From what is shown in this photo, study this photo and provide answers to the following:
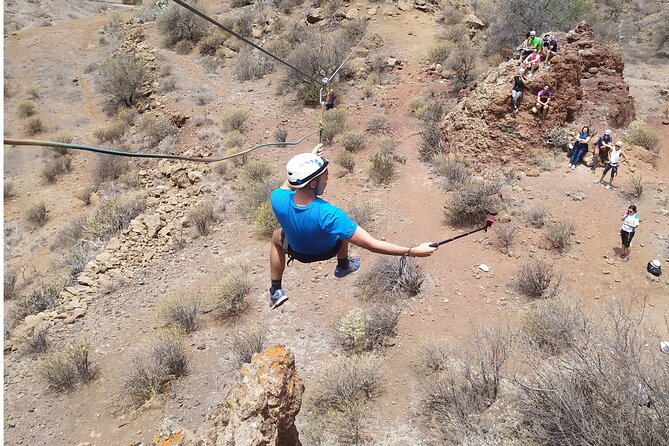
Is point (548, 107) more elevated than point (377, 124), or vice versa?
point (548, 107)

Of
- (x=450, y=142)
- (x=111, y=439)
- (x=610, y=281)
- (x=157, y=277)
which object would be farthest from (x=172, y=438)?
(x=450, y=142)

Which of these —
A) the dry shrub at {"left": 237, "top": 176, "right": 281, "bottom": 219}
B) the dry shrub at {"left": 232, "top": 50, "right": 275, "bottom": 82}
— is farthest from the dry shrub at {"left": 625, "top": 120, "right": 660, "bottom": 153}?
the dry shrub at {"left": 232, "top": 50, "right": 275, "bottom": 82}

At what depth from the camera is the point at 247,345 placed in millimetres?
6680

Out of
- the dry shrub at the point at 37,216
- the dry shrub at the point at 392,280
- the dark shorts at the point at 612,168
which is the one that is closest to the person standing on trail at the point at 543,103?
the dark shorts at the point at 612,168

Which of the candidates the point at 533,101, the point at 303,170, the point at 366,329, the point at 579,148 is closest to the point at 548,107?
the point at 533,101

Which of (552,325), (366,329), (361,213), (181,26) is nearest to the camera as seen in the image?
(552,325)

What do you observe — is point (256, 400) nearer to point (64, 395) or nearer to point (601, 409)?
point (601, 409)

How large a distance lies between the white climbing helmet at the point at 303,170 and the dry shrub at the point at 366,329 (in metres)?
3.92

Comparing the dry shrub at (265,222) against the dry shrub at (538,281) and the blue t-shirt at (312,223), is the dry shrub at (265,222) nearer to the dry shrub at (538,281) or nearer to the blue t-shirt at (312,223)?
the dry shrub at (538,281)

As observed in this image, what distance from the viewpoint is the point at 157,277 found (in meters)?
9.41

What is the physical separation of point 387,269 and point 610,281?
409 centimetres

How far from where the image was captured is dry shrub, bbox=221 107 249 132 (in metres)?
16.0

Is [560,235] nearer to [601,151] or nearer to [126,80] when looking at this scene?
[601,151]

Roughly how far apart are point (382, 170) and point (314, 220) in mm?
8383
